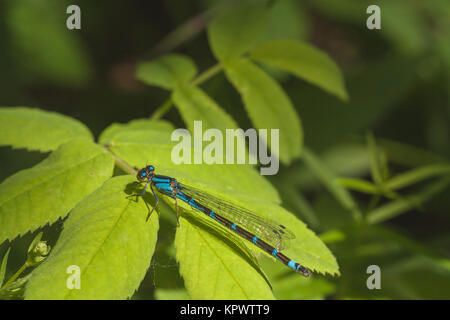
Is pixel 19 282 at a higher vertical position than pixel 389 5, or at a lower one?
lower

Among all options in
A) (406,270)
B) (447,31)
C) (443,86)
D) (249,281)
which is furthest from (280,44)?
(447,31)

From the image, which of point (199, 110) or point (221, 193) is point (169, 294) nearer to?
point (221, 193)

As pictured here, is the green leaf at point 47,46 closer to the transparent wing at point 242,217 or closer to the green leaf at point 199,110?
the green leaf at point 199,110

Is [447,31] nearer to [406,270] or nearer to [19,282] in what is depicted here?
[406,270]

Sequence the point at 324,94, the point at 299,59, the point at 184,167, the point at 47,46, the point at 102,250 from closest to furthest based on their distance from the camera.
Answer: the point at 102,250 < the point at 184,167 < the point at 299,59 < the point at 324,94 < the point at 47,46

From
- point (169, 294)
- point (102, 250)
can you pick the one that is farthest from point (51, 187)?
point (169, 294)

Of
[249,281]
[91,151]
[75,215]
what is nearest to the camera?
[249,281]

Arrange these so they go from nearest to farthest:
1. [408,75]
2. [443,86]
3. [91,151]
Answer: [91,151] → [408,75] → [443,86]
